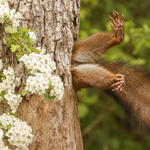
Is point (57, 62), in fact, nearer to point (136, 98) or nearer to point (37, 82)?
point (37, 82)

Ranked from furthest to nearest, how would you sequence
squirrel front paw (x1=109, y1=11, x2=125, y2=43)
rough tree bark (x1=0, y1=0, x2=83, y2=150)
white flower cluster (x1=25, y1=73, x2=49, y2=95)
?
squirrel front paw (x1=109, y1=11, x2=125, y2=43)
rough tree bark (x1=0, y1=0, x2=83, y2=150)
white flower cluster (x1=25, y1=73, x2=49, y2=95)

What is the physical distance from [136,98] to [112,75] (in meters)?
0.48

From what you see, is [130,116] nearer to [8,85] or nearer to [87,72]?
[87,72]

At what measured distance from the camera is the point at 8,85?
2.67 m

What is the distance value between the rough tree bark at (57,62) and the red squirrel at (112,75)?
244mm

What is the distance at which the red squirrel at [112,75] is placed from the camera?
3.43 meters

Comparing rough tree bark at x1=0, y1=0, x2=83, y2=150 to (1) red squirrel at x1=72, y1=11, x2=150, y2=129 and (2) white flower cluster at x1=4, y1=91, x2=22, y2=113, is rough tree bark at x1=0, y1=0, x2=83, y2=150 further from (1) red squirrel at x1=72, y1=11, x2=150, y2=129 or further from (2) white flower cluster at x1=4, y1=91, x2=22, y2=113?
(2) white flower cluster at x1=4, y1=91, x2=22, y2=113

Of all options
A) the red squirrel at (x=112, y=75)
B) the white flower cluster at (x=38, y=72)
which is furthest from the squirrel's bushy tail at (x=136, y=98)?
the white flower cluster at (x=38, y=72)

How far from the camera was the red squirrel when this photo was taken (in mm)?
3434

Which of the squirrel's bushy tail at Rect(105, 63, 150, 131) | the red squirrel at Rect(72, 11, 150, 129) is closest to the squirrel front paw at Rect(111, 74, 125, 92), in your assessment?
the red squirrel at Rect(72, 11, 150, 129)

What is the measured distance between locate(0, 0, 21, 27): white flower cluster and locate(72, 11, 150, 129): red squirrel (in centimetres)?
90

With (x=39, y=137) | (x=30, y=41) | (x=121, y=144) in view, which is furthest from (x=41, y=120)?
(x=121, y=144)

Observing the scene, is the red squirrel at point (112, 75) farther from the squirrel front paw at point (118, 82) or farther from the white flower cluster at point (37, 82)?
the white flower cluster at point (37, 82)

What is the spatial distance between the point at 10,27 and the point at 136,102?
168 cm
